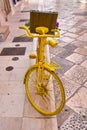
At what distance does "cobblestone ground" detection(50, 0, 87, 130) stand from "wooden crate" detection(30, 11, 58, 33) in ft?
3.67

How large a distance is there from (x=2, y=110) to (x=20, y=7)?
22.6 ft

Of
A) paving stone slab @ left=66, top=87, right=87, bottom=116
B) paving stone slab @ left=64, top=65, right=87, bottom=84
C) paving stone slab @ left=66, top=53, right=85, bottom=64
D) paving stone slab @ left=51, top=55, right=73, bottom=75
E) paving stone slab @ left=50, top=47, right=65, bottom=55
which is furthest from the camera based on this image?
paving stone slab @ left=50, top=47, right=65, bottom=55

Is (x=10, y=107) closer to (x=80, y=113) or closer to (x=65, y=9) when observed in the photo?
(x=80, y=113)

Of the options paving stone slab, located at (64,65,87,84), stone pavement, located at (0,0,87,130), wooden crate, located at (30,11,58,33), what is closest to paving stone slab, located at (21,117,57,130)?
stone pavement, located at (0,0,87,130)

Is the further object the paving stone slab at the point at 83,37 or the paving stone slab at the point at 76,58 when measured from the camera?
the paving stone slab at the point at 83,37

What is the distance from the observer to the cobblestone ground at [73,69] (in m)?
2.14

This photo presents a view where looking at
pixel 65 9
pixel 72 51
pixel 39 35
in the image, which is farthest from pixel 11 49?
pixel 65 9

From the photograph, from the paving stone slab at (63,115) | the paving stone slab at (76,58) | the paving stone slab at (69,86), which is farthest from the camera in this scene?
the paving stone slab at (76,58)

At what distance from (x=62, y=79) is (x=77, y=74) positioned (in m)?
0.31

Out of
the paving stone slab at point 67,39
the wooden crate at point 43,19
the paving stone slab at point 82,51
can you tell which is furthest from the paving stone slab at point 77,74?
the paving stone slab at point 67,39

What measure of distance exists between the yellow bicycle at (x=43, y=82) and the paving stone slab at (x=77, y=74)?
399 mm

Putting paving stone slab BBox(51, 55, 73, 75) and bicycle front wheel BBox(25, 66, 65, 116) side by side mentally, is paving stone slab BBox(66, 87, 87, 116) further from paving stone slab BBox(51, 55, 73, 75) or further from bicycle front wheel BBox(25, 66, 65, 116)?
paving stone slab BBox(51, 55, 73, 75)

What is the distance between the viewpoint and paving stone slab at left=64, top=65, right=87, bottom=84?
2.87 meters

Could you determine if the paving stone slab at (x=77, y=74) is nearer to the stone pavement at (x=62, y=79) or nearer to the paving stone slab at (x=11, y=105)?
the stone pavement at (x=62, y=79)
